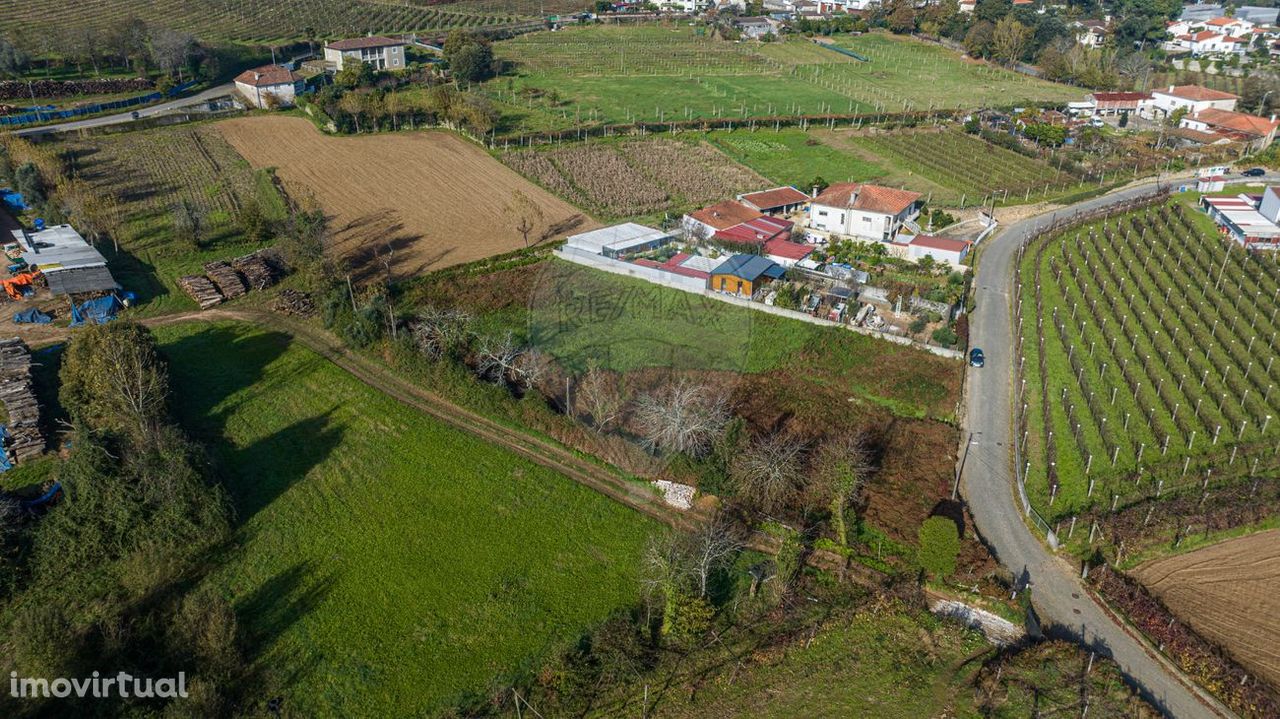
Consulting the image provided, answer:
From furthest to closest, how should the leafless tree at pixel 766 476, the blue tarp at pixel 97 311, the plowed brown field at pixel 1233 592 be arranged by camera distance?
1. the blue tarp at pixel 97 311
2. the leafless tree at pixel 766 476
3. the plowed brown field at pixel 1233 592

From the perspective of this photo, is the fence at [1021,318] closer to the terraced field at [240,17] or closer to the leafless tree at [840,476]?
the leafless tree at [840,476]

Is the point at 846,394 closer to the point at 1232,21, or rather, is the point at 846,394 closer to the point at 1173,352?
the point at 1173,352

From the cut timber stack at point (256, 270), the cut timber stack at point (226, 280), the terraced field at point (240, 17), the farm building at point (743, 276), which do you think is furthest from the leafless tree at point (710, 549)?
the terraced field at point (240, 17)

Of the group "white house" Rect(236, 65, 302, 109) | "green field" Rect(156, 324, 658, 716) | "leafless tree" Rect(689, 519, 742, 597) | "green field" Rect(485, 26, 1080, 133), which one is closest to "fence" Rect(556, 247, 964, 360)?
"green field" Rect(156, 324, 658, 716)

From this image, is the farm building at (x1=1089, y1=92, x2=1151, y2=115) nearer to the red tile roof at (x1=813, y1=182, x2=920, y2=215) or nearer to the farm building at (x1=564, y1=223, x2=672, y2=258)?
the red tile roof at (x1=813, y1=182, x2=920, y2=215)

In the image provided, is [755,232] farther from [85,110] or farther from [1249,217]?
[85,110]

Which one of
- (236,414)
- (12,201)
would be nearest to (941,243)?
(236,414)
